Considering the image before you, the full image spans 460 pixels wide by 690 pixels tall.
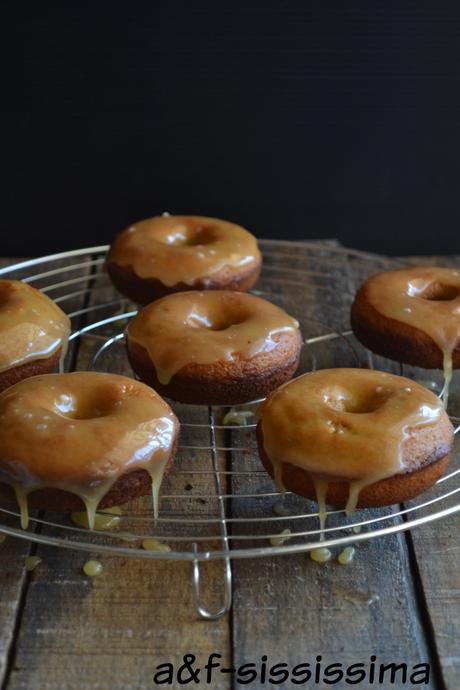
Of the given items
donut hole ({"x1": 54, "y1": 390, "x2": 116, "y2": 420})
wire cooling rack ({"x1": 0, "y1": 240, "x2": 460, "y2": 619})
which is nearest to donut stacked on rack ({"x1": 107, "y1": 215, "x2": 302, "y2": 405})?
wire cooling rack ({"x1": 0, "y1": 240, "x2": 460, "y2": 619})

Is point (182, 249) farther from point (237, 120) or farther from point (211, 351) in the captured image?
point (237, 120)

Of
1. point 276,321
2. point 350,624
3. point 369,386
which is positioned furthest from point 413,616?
point 276,321

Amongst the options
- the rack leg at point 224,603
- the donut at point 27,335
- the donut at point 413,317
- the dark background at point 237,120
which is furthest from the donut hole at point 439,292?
the rack leg at point 224,603

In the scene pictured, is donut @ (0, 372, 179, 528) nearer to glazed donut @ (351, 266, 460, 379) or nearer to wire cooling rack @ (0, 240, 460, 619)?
wire cooling rack @ (0, 240, 460, 619)

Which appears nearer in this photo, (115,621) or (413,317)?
(115,621)

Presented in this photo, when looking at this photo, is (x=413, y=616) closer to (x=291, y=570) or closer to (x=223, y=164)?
(x=291, y=570)

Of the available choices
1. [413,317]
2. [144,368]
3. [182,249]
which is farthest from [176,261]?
[413,317]
